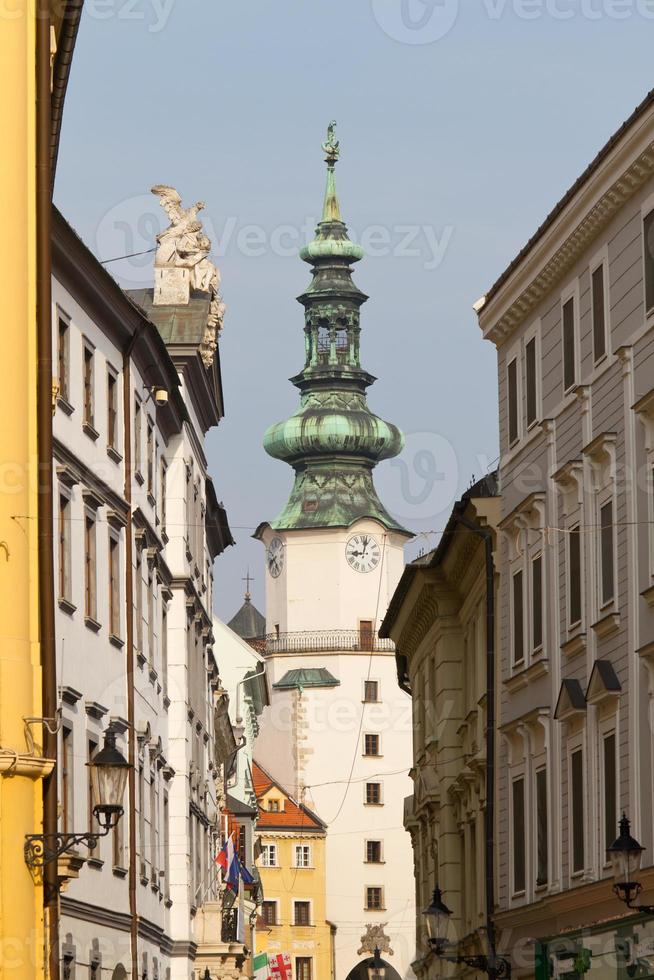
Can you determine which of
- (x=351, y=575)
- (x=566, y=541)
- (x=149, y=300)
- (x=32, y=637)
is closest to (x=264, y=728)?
(x=351, y=575)

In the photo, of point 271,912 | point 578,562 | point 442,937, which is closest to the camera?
point 578,562

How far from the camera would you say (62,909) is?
27922 millimetres

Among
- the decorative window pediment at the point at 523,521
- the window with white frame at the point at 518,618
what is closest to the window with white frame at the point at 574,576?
the decorative window pediment at the point at 523,521

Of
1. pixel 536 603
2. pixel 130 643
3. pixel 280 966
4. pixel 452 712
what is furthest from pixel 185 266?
pixel 280 966

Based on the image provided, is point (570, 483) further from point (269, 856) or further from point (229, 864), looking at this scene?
point (269, 856)

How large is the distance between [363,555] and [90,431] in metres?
89.2

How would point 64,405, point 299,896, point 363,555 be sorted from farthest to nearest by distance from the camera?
point 363,555
point 299,896
point 64,405

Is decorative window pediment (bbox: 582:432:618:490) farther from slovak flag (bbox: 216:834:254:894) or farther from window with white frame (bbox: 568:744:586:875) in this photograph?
slovak flag (bbox: 216:834:254:894)

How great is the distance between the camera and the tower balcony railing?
119 meters

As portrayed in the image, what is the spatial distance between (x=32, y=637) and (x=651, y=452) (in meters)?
8.85

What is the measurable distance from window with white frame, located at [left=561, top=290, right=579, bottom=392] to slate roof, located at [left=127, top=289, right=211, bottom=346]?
16.2 m

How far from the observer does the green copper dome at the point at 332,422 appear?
121000mm

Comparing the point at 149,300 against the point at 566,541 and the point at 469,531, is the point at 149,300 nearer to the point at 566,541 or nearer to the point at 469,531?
the point at 469,531

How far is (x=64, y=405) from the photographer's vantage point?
97.2 ft
